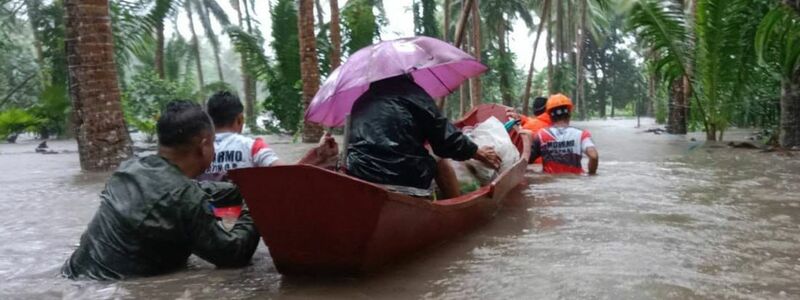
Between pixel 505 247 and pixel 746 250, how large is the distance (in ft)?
4.81

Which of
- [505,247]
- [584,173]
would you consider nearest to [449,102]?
[584,173]

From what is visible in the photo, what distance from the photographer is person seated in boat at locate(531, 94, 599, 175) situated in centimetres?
714

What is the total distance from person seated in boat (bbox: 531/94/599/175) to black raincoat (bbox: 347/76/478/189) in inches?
113

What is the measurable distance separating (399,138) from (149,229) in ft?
5.25

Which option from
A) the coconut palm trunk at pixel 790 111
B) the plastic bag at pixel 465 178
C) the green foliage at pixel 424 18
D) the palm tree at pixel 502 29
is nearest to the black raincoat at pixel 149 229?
the plastic bag at pixel 465 178

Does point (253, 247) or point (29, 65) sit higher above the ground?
point (29, 65)

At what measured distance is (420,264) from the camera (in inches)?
159

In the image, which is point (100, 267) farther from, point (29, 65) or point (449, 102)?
point (29, 65)

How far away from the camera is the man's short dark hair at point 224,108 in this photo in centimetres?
479

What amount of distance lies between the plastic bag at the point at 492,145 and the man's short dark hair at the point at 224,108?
2169 millimetres

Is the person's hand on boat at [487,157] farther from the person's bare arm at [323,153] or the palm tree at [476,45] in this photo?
the palm tree at [476,45]

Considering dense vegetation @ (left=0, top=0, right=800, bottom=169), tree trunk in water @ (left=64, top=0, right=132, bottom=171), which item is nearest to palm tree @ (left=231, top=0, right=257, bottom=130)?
dense vegetation @ (left=0, top=0, right=800, bottom=169)

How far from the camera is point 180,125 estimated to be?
3416 millimetres

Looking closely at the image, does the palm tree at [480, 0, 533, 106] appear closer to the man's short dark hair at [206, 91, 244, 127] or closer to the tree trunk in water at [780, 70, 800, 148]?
the tree trunk in water at [780, 70, 800, 148]
